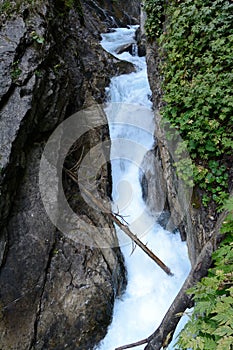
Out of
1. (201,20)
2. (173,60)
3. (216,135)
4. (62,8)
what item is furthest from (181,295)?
(62,8)

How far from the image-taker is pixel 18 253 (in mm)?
4465

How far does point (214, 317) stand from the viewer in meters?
1.53

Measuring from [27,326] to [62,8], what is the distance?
770 centimetres

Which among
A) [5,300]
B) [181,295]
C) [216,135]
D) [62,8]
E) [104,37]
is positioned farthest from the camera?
[104,37]

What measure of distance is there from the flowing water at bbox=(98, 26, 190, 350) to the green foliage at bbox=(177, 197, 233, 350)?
8.53 ft

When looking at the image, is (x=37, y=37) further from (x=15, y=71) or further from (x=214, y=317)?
(x=214, y=317)

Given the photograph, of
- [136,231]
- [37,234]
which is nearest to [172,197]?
[136,231]

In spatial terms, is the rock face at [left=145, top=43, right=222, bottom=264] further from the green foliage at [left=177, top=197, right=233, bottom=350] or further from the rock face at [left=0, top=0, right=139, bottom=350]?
the rock face at [left=0, top=0, right=139, bottom=350]

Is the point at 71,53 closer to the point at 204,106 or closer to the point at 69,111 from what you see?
the point at 69,111

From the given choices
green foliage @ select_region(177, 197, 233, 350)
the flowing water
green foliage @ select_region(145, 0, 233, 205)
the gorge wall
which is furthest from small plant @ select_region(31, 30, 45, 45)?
green foliage @ select_region(177, 197, 233, 350)

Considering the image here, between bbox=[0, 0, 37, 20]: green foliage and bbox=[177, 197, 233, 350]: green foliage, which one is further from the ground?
bbox=[0, 0, 37, 20]: green foliage

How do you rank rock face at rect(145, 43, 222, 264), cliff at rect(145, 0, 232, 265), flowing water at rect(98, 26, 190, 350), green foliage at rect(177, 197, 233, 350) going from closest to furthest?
1. green foliage at rect(177, 197, 233, 350)
2. cliff at rect(145, 0, 232, 265)
3. rock face at rect(145, 43, 222, 264)
4. flowing water at rect(98, 26, 190, 350)

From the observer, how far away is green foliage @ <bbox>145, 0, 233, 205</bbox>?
140 inches

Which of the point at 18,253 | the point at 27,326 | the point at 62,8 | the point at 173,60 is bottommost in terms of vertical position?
the point at 27,326
